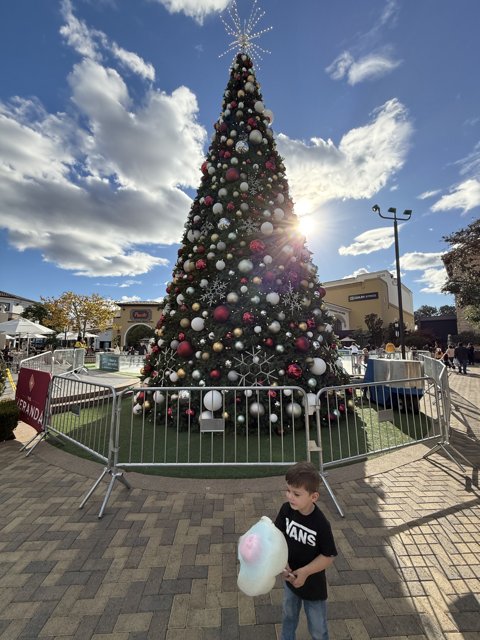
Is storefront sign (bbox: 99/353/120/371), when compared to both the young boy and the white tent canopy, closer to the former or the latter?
the white tent canopy

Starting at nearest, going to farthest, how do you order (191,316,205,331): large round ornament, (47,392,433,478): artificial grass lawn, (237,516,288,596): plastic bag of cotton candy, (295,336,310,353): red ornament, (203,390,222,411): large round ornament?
(237,516,288,596): plastic bag of cotton candy < (47,392,433,478): artificial grass lawn < (203,390,222,411): large round ornament < (295,336,310,353): red ornament < (191,316,205,331): large round ornament

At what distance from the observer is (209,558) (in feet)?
8.84

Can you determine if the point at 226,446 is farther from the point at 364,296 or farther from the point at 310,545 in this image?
the point at 364,296

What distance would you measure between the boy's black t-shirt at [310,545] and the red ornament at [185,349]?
4.78 metres

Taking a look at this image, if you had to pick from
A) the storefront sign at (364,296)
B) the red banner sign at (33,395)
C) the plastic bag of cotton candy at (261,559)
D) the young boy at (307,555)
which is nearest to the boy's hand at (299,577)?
the young boy at (307,555)

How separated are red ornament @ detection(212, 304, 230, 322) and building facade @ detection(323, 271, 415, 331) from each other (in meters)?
60.9

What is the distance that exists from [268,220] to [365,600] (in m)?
6.38

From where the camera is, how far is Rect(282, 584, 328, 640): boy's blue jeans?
1.69m

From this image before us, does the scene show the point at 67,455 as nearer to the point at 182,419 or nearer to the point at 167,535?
the point at 182,419

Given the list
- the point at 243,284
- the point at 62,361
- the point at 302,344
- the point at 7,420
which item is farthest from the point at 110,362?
the point at 302,344

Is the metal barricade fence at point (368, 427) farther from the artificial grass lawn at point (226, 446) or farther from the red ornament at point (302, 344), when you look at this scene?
the red ornament at point (302, 344)

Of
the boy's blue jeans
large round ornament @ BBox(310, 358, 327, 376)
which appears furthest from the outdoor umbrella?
the boy's blue jeans

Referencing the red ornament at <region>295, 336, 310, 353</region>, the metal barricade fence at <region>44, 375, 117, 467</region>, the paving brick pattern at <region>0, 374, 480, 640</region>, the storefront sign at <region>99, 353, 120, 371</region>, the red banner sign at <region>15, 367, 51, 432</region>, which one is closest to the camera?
the paving brick pattern at <region>0, 374, 480, 640</region>

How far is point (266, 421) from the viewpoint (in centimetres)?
578
